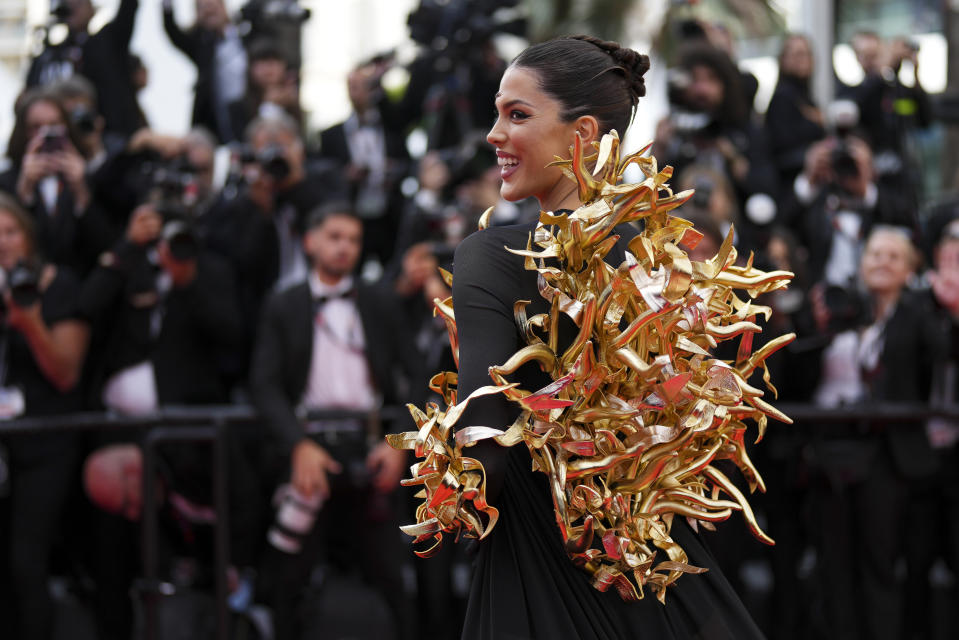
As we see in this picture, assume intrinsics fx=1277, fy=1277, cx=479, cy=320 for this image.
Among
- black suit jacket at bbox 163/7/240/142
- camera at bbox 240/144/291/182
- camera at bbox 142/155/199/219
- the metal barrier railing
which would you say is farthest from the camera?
→ black suit jacket at bbox 163/7/240/142

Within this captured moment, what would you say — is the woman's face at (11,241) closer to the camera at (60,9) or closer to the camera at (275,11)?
the camera at (60,9)

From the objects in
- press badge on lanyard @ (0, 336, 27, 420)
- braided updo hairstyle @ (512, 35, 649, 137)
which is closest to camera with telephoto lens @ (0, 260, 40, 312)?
press badge on lanyard @ (0, 336, 27, 420)

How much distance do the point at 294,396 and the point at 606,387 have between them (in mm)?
2902

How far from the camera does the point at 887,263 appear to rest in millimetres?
5250

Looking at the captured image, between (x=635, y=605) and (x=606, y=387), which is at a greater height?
(x=606, y=387)

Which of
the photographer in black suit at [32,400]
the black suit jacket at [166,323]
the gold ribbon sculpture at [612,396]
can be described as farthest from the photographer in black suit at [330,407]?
→ the gold ribbon sculpture at [612,396]

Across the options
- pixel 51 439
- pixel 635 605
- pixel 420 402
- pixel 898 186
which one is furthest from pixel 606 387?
pixel 898 186

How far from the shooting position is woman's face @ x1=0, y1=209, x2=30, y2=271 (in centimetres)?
489

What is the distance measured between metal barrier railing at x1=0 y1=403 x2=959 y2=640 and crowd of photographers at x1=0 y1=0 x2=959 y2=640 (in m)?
0.10

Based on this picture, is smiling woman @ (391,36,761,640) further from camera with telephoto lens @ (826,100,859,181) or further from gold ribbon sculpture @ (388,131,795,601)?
camera with telephoto lens @ (826,100,859,181)

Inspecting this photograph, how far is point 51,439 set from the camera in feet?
15.8

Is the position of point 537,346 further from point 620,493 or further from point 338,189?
point 338,189

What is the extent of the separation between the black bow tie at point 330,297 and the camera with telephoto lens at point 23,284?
102 centimetres

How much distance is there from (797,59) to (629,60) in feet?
17.2
